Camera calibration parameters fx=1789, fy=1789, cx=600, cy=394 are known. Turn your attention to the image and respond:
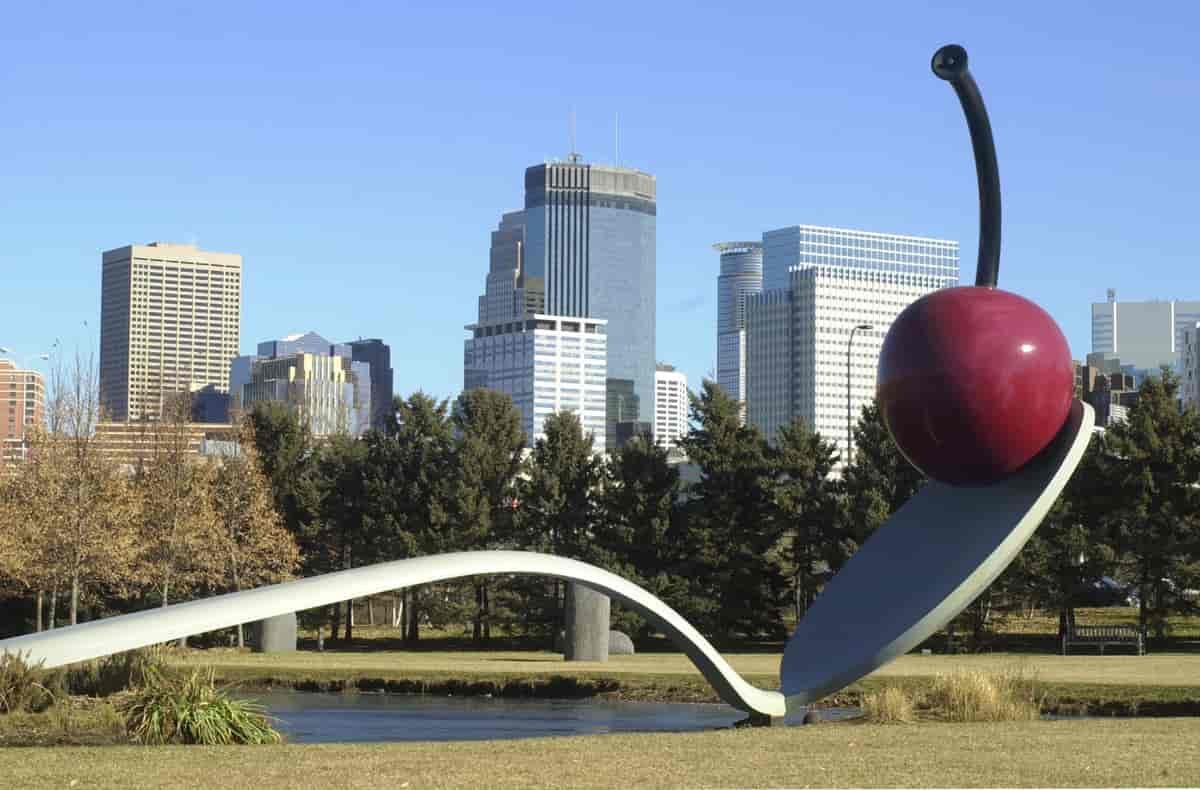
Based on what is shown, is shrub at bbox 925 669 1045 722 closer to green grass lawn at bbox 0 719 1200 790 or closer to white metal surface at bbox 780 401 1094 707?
white metal surface at bbox 780 401 1094 707

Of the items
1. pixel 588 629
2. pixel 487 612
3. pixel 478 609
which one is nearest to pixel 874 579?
pixel 588 629

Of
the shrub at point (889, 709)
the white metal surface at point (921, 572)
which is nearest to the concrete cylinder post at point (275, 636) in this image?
the white metal surface at point (921, 572)

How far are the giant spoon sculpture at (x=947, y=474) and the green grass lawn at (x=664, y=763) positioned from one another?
2.08m

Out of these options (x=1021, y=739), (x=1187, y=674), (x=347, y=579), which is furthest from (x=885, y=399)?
(x=1187, y=674)

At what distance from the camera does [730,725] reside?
1777cm

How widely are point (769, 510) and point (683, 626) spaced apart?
21027 millimetres

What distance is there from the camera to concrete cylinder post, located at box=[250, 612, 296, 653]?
114ft

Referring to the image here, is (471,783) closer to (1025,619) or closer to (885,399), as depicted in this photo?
(885,399)

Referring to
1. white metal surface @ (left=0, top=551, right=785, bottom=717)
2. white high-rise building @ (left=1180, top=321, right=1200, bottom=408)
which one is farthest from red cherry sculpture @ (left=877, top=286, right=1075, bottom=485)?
white high-rise building @ (left=1180, top=321, right=1200, bottom=408)

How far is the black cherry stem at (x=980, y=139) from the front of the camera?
57.7 ft

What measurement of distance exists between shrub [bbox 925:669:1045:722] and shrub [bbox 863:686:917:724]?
326 mm

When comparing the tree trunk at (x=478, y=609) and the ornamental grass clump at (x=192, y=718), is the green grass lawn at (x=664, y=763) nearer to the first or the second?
the ornamental grass clump at (x=192, y=718)

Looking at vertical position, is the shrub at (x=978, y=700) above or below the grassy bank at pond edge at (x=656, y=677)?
above

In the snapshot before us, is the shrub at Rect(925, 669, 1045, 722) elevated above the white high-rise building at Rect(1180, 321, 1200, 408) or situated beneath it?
situated beneath
